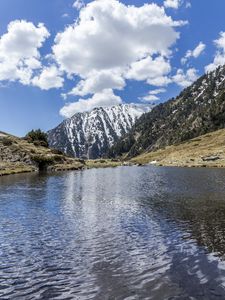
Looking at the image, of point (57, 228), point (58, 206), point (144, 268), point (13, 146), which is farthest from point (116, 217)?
point (13, 146)

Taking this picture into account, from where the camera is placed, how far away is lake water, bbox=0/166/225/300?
790 inches

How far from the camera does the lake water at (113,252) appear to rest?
20.1m

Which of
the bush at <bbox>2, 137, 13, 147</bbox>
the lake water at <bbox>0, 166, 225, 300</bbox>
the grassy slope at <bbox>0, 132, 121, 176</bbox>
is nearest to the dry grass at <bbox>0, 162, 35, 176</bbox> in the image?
the grassy slope at <bbox>0, 132, 121, 176</bbox>

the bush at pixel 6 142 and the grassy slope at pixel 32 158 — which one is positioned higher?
the bush at pixel 6 142

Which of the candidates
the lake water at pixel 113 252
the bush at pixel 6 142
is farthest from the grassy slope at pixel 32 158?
the lake water at pixel 113 252

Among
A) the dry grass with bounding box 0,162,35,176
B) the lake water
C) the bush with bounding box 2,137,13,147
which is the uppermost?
the bush with bounding box 2,137,13,147

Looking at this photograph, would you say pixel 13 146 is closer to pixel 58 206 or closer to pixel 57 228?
pixel 58 206

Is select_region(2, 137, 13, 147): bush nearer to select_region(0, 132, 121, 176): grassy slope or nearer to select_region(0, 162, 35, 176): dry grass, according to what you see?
select_region(0, 132, 121, 176): grassy slope

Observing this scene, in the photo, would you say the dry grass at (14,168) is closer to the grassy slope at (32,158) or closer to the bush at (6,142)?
the grassy slope at (32,158)

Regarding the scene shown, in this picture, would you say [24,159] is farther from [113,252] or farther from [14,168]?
[113,252]

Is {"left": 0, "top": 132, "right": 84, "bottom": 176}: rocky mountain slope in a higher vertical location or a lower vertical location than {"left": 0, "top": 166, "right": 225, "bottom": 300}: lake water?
higher

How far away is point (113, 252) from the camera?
2722 centimetres

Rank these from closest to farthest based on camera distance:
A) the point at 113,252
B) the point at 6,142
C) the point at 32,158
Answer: the point at 113,252 < the point at 32,158 < the point at 6,142

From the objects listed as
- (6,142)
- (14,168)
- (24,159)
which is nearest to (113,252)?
(14,168)
